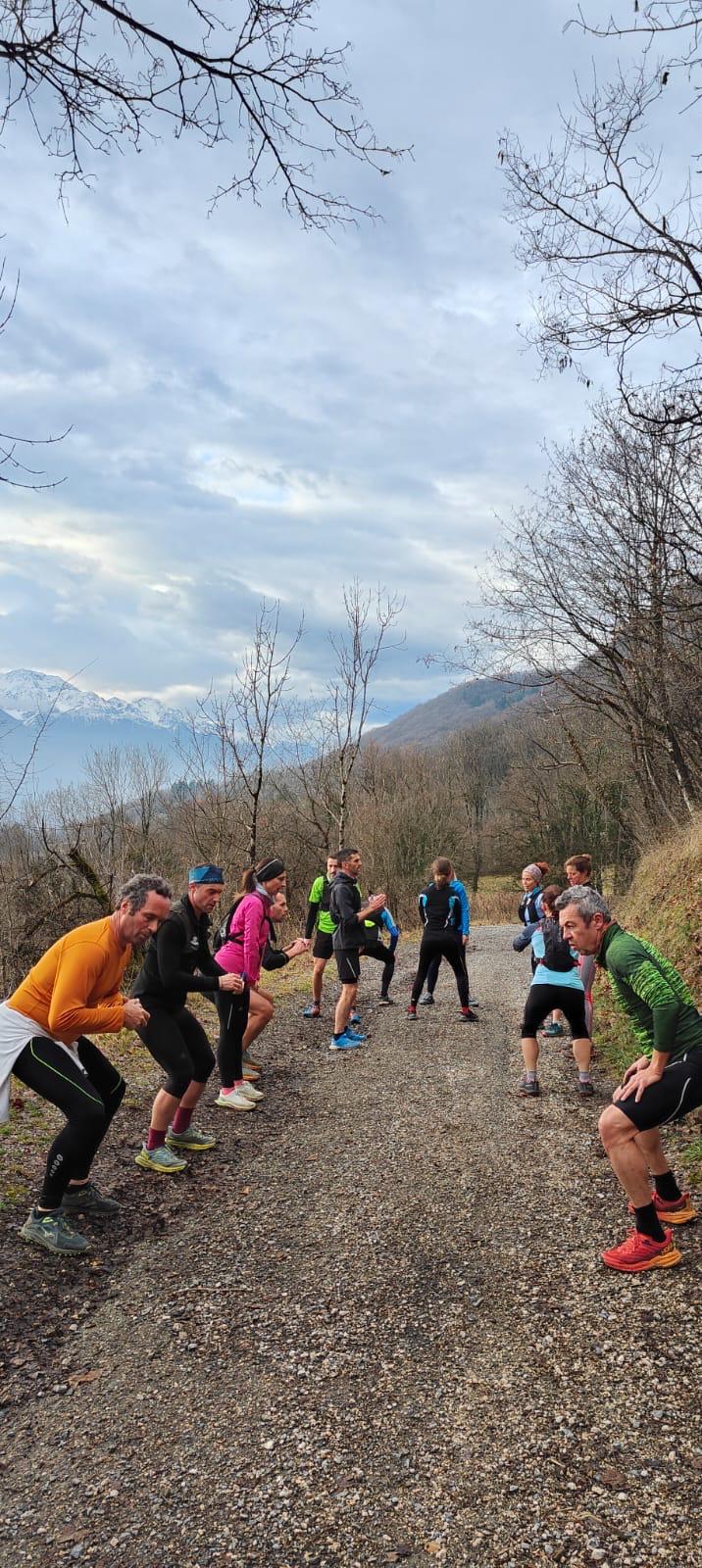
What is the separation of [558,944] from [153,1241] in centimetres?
423

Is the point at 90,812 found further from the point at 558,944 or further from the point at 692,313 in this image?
the point at 692,313

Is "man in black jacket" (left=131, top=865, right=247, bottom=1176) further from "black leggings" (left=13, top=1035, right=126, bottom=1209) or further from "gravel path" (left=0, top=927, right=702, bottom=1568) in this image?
"black leggings" (left=13, top=1035, right=126, bottom=1209)

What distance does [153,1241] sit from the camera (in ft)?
16.5

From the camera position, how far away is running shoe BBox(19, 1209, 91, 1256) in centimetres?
477

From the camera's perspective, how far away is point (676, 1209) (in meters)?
4.94

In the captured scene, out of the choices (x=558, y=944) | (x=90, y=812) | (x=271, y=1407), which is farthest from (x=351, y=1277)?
(x=90, y=812)

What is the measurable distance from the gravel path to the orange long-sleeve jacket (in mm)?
1298

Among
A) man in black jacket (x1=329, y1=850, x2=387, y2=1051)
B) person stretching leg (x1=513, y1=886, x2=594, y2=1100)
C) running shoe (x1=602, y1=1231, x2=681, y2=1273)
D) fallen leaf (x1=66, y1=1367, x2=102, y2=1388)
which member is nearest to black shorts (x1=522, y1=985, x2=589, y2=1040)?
person stretching leg (x1=513, y1=886, x2=594, y2=1100)

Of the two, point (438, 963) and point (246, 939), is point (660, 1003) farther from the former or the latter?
point (438, 963)

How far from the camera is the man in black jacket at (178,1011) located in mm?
5891

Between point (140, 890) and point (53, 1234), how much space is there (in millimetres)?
1990

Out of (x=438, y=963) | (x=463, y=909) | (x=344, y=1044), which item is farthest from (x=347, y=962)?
(x=438, y=963)

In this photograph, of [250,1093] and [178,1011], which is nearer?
[178,1011]

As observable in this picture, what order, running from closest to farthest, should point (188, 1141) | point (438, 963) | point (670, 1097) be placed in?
point (670, 1097) < point (188, 1141) < point (438, 963)
